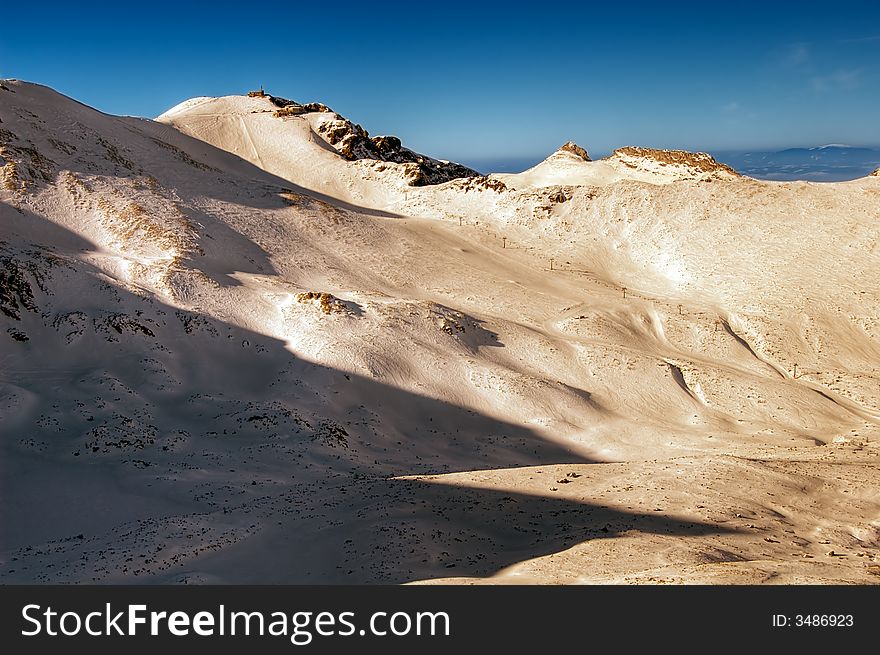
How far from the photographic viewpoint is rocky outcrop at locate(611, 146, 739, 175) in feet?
195

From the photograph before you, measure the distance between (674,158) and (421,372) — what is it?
40.9m

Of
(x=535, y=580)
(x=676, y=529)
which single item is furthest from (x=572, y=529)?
(x=535, y=580)

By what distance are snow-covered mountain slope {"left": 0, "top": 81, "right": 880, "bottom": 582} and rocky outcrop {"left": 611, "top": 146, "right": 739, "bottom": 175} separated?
0.97 meters

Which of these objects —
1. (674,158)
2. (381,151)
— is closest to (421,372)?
(674,158)

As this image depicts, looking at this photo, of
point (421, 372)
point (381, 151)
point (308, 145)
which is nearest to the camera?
point (421, 372)

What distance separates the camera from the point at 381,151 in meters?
70.7

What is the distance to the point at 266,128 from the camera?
2613 inches

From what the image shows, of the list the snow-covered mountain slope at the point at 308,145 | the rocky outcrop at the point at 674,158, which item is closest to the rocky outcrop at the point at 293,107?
the snow-covered mountain slope at the point at 308,145

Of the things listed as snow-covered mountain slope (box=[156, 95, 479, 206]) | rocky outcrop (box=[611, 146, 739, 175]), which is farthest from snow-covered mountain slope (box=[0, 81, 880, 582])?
snow-covered mountain slope (box=[156, 95, 479, 206])

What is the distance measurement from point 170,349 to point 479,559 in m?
18.2

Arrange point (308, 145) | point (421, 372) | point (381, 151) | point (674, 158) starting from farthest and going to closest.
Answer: point (381, 151)
point (308, 145)
point (674, 158)
point (421, 372)

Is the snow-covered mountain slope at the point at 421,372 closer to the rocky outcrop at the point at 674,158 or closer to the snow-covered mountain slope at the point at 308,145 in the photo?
the rocky outcrop at the point at 674,158

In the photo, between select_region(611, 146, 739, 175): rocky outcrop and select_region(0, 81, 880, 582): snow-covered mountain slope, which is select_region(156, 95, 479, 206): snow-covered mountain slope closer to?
select_region(0, 81, 880, 582): snow-covered mountain slope

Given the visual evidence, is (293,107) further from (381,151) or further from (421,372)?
(421,372)
